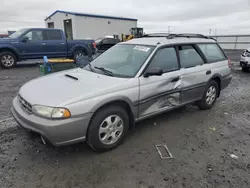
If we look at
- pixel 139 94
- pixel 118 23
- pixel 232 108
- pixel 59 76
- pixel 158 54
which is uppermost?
pixel 118 23

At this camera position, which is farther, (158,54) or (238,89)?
(238,89)

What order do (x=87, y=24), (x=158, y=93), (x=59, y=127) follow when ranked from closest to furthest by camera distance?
(x=59, y=127) < (x=158, y=93) < (x=87, y=24)

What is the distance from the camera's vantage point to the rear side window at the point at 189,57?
A: 4.01 meters

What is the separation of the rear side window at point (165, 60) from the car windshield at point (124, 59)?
16 cm

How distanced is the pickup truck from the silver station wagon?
7.46 metres

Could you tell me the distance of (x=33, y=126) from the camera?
254 centimetres

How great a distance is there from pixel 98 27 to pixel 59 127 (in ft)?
→ 83.3

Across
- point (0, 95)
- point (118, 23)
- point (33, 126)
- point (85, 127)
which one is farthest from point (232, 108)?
point (118, 23)

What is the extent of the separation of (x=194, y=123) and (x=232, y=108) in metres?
1.55

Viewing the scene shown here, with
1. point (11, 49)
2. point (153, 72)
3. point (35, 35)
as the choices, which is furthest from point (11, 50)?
point (153, 72)

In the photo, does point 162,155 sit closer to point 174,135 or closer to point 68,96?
point 174,135

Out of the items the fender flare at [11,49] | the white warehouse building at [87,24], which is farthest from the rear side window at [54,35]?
the white warehouse building at [87,24]

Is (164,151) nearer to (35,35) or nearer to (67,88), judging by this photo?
(67,88)

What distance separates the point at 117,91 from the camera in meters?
2.91
